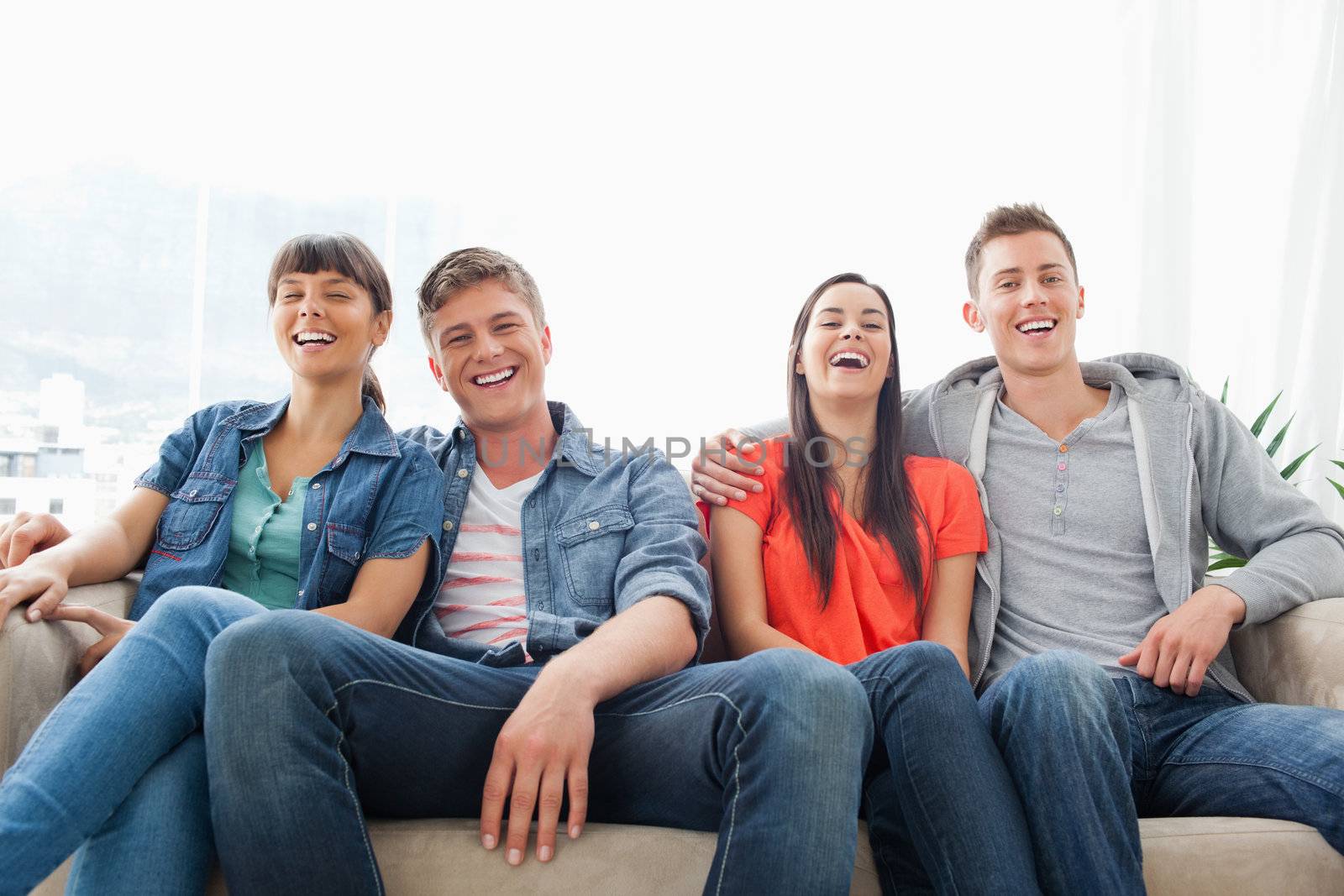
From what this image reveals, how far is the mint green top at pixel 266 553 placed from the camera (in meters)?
1.54

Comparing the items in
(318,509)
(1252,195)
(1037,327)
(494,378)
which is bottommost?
(318,509)

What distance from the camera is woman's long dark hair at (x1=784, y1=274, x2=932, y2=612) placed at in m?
1.62

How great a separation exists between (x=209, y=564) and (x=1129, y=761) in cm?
133

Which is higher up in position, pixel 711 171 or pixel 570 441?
pixel 711 171

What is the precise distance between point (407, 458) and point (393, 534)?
16 cm

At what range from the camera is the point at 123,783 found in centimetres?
103

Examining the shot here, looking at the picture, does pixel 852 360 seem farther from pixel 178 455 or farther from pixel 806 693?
pixel 178 455

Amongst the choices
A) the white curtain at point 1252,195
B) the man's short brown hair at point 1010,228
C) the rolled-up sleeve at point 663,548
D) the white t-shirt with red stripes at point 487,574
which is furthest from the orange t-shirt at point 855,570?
the white curtain at point 1252,195

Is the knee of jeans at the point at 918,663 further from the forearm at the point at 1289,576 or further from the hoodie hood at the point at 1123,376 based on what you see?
the hoodie hood at the point at 1123,376

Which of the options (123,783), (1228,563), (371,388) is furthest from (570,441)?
(1228,563)

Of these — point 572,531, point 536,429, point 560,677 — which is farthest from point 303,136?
point 560,677

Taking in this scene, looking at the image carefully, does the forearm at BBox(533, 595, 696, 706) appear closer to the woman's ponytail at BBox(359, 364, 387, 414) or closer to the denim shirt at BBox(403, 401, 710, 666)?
the denim shirt at BBox(403, 401, 710, 666)

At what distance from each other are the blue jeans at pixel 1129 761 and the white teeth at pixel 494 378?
883 mm

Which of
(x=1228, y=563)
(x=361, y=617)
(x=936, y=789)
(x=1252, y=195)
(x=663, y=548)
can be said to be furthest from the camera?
(x=1252, y=195)
